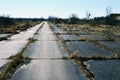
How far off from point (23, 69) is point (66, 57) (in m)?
3.56

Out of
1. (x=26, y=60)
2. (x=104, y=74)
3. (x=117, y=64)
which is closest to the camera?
(x=104, y=74)

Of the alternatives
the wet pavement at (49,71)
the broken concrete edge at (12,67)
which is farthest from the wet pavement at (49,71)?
the broken concrete edge at (12,67)

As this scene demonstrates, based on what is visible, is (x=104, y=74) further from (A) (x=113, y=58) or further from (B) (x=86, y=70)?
(A) (x=113, y=58)

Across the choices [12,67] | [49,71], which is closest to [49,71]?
[49,71]

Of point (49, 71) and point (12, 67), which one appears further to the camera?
point (12, 67)

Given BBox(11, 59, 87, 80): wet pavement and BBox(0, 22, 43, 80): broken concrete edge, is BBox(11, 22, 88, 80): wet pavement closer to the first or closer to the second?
BBox(11, 59, 87, 80): wet pavement

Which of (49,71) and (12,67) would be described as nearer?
(49,71)

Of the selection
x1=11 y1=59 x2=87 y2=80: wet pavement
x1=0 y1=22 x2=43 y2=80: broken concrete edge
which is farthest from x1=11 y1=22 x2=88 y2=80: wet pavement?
x1=0 y1=22 x2=43 y2=80: broken concrete edge

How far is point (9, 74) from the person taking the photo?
10234 millimetres

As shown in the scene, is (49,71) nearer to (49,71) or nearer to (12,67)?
(49,71)

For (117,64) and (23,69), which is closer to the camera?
(23,69)

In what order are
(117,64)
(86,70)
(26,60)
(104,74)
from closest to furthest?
(104,74) → (86,70) → (117,64) → (26,60)

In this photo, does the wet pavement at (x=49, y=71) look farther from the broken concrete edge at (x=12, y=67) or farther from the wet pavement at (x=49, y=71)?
the broken concrete edge at (x=12, y=67)

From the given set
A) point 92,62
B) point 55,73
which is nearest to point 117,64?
point 92,62
